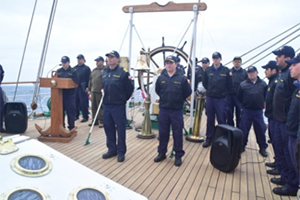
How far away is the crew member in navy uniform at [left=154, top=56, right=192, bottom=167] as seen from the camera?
284cm

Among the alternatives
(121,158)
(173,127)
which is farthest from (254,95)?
(121,158)

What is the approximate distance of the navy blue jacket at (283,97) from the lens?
223cm

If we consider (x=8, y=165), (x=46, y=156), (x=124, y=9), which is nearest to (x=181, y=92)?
(x=46, y=156)

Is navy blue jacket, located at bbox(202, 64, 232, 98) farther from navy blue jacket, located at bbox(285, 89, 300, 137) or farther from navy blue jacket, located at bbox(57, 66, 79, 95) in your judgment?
navy blue jacket, located at bbox(57, 66, 79, 95)

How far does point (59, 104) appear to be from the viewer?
12.1 feet

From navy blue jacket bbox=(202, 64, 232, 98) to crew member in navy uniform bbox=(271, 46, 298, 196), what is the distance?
1035 mm

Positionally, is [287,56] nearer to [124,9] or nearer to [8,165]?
[8,165]

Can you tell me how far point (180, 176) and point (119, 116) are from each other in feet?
3.35

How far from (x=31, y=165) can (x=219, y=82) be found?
284 cm

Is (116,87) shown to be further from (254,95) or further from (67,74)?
(254,95)

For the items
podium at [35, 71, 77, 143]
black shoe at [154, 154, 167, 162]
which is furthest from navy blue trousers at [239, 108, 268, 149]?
podium at [35, 71, 77, 143]

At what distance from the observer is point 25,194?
990 mm

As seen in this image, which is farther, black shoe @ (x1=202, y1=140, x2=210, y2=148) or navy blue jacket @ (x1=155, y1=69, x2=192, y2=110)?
black shoe @ (x1=202, y1=140, x2=210, y2=148)

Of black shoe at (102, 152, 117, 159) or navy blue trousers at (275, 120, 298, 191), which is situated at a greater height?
navy blue trousers at (275, 120, 298, 191)
